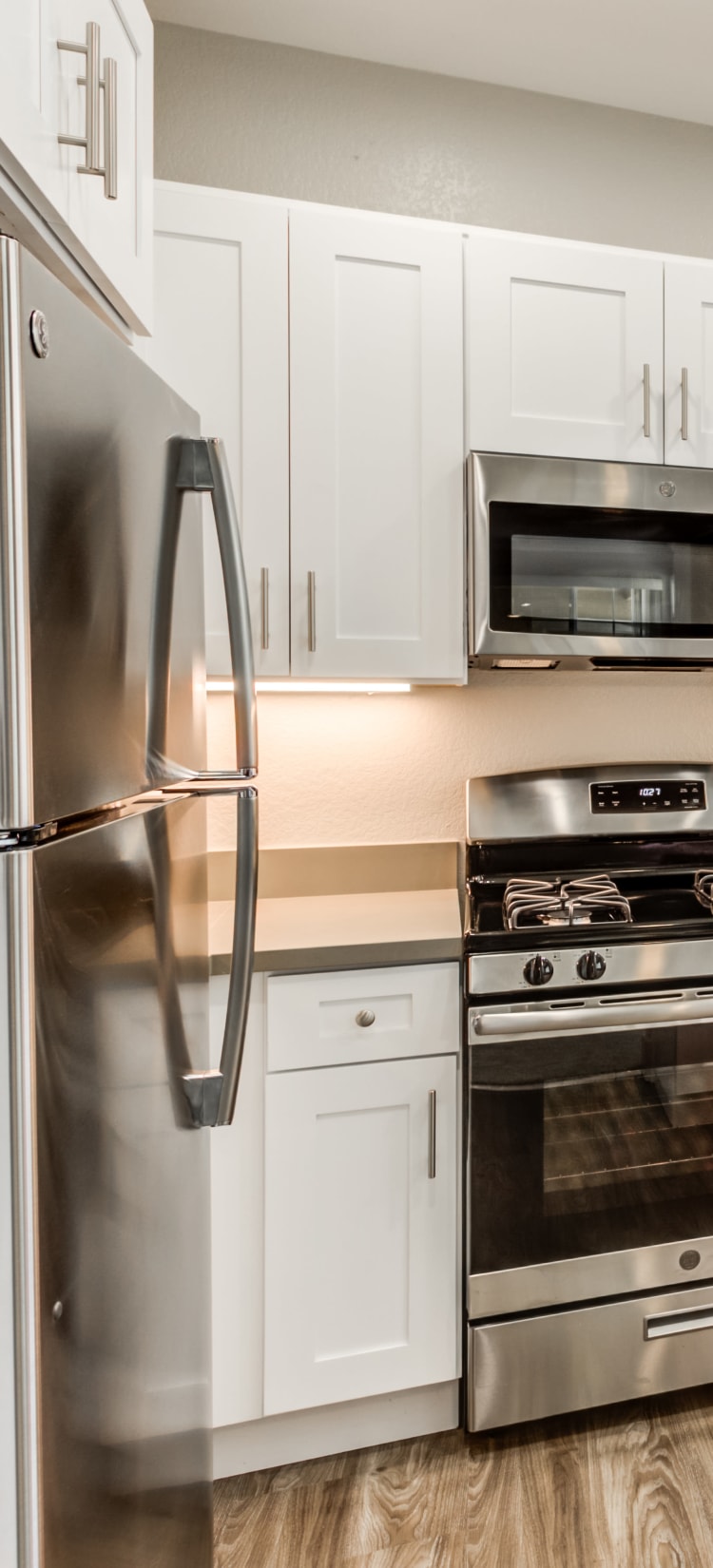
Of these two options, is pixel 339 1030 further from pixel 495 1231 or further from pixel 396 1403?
pixel 396 1403

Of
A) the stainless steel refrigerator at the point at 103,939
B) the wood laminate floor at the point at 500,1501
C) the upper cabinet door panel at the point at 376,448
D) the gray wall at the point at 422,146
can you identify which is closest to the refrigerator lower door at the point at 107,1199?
the stainless steel refrigerator at the point at 103,939

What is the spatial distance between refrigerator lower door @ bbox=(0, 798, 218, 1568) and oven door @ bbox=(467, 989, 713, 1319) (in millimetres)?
651

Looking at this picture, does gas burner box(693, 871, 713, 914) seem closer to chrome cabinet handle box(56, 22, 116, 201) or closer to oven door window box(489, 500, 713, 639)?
oven door window box(489, 500, 713, 639)

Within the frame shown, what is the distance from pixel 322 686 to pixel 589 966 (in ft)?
2.62

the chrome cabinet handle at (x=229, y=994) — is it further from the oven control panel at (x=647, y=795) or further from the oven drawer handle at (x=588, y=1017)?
the oven control panel at (x=647, y=795)

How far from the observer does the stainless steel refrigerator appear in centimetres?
52

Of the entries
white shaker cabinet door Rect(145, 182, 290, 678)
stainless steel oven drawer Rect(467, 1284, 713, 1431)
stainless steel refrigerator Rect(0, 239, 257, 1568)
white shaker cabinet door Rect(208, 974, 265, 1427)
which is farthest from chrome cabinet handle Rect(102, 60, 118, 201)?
stainless steel oven drawer Rect(467, 1284, 713, 1431)

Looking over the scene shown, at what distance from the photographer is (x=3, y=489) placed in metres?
0.50

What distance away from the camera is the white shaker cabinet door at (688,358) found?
1.77m

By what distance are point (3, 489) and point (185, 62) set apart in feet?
5.95

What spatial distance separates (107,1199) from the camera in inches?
27.1

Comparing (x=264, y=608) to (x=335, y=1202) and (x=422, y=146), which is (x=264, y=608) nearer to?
(x=335, y=1202)

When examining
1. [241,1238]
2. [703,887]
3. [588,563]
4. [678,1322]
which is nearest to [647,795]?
[703,887]

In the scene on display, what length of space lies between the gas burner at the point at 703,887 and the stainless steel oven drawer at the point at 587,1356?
0.75 meters
